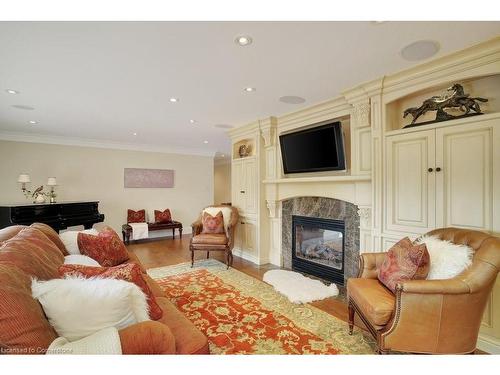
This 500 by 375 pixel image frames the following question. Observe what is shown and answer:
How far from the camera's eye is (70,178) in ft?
18.1

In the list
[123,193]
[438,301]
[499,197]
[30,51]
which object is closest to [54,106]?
[30,51]

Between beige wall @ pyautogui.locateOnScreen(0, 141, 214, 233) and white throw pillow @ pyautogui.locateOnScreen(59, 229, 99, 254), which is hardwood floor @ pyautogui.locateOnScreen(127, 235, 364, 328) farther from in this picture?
white throw pillow @ pyautogui.locateOnScreen(59, 229, 99, 254)

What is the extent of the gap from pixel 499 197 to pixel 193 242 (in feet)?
11.6

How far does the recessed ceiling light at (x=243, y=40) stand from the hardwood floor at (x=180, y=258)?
2.56 metres

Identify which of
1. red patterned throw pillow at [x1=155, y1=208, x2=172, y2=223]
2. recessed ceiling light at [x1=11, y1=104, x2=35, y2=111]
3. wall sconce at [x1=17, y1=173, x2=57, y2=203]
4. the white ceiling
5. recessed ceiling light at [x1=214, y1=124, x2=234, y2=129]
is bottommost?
red patterned throw pillow at [x1=155, y1=208, x2=172, y2=223]

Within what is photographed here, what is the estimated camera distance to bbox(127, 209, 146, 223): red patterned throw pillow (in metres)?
6.04

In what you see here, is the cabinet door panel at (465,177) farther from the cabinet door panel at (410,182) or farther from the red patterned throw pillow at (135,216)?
the red patterned throw pillow at (135,216)

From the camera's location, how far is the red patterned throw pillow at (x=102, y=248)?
2297 mm

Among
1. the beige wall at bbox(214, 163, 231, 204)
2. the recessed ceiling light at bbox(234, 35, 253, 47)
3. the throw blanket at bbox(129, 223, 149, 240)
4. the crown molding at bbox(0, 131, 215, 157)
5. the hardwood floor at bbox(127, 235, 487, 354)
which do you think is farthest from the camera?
the beige wall at bbox(214, 163, 231, 204)

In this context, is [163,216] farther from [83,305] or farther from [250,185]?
[83,305]

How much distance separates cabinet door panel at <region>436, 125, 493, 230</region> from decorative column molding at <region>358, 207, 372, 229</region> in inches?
27.7

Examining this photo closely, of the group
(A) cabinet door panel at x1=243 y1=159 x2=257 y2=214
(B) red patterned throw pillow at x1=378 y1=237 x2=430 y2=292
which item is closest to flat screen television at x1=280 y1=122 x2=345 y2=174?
(A) cabinet door panel at x1=243 y1=159 x2=257 y2=214

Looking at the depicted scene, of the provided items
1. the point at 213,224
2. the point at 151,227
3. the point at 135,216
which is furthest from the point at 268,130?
the point at 135,216

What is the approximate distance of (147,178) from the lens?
21.1 feet
